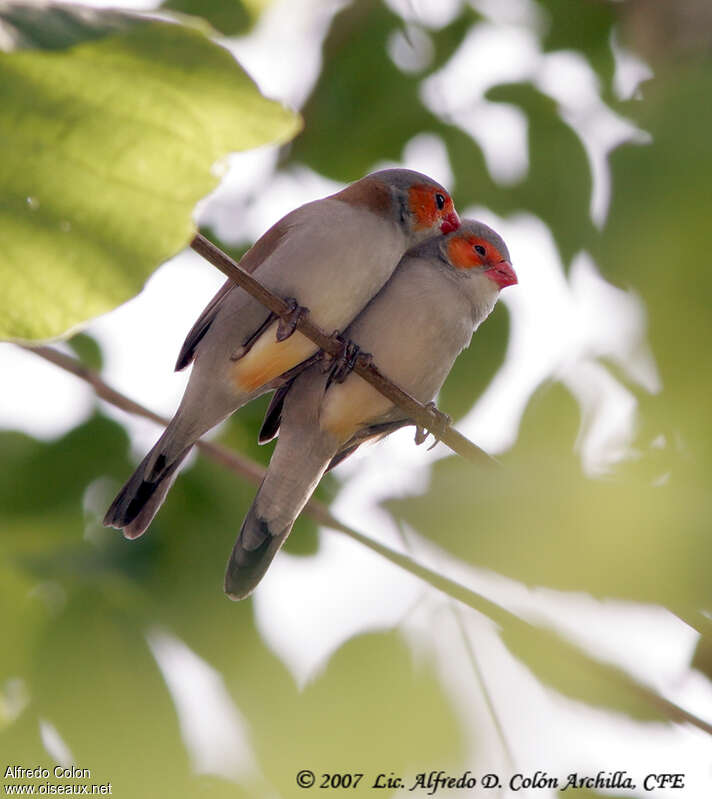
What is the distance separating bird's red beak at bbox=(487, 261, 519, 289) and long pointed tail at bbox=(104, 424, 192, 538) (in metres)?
1.53

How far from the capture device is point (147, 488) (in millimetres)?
3311

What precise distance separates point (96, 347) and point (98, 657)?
4.21 ft

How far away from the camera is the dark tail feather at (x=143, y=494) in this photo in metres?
3.27

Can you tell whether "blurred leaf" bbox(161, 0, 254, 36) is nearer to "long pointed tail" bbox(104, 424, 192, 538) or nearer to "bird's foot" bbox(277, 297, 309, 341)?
"bird's foot" bbox(277, 297, 309, 341)

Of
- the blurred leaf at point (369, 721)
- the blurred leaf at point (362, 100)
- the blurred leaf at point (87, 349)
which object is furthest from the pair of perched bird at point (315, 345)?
the blurred leaf at point (369, 721)

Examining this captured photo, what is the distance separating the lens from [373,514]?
6.09ft

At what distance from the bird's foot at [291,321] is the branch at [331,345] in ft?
0.11

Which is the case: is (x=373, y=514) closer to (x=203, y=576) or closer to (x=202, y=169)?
(x=202, y=169)

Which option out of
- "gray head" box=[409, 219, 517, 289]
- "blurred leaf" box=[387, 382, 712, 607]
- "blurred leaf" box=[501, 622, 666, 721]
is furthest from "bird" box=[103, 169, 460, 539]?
"blurred leaf" box=[387, 382, 712, 607]

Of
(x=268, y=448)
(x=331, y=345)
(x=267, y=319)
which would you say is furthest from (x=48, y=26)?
(x=268, y=448)

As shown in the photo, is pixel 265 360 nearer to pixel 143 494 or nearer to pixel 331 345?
pixel 331 345

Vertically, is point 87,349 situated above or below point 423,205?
below

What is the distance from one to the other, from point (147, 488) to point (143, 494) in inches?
1.0

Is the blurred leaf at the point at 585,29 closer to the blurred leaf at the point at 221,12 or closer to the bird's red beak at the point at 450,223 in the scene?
the bird's red beak at the point at 450,223
